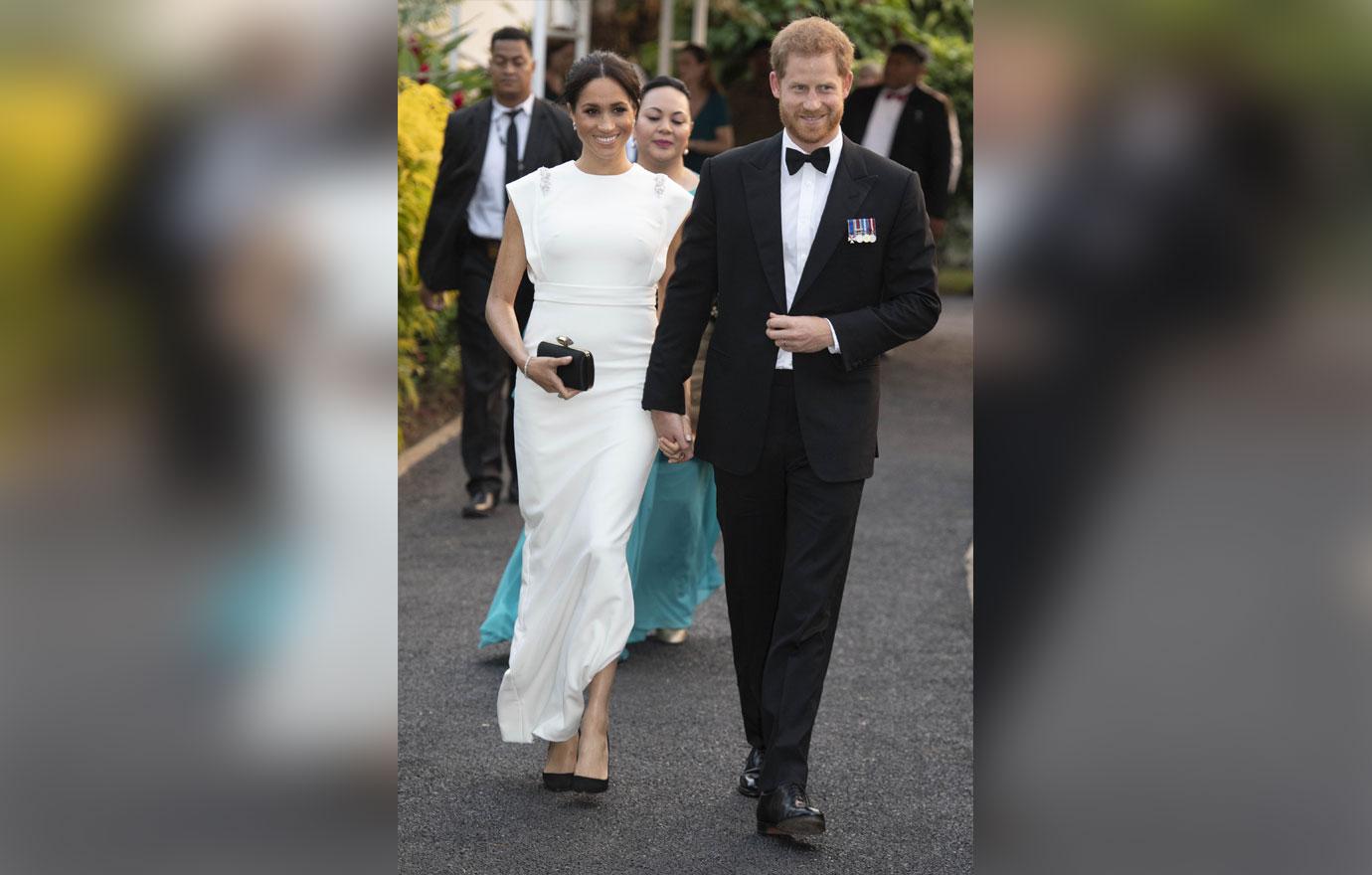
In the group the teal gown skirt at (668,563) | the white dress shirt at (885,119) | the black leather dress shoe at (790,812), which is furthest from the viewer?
the white dress shirt at (885,119)

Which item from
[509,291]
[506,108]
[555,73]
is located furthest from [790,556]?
[555,73]

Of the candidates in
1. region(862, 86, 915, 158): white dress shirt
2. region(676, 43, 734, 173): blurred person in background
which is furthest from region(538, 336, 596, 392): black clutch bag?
region(862, 86, 915, 158): white dress shirt

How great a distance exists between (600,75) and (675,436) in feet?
3.62

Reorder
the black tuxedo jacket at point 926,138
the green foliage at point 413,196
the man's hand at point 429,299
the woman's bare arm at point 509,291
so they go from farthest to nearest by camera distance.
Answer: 1. the black tuxedo jacket at point 926,138
2. the green foliage at point 413,196
3. the man's hand at point 429,299
4. the woman's bare arm at point 509,291

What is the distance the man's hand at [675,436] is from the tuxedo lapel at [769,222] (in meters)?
0.57

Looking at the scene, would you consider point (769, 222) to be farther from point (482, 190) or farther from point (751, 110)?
point (751, 110)

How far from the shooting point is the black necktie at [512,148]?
28.5 ft

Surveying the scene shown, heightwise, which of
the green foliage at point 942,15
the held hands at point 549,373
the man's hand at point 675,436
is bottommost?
the man's hand at point 675,436

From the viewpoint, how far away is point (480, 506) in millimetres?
9070

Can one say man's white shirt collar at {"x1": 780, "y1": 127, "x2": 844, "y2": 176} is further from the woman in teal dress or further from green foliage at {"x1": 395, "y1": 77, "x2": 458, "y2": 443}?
green foliage at {"x1": 395, "y1": 77, "x2": 458, "y2": 443}

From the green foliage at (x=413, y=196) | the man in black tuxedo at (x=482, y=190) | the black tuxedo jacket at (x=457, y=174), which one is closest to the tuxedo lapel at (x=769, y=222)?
the man in black tuxedo at (x=482, y=190)

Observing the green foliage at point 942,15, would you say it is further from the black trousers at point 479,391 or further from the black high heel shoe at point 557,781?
the black high heel shoe at point 557,781

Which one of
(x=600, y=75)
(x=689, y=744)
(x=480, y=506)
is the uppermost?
(x=600, y=75)

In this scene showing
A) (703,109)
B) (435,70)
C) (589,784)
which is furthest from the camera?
(435,70)
